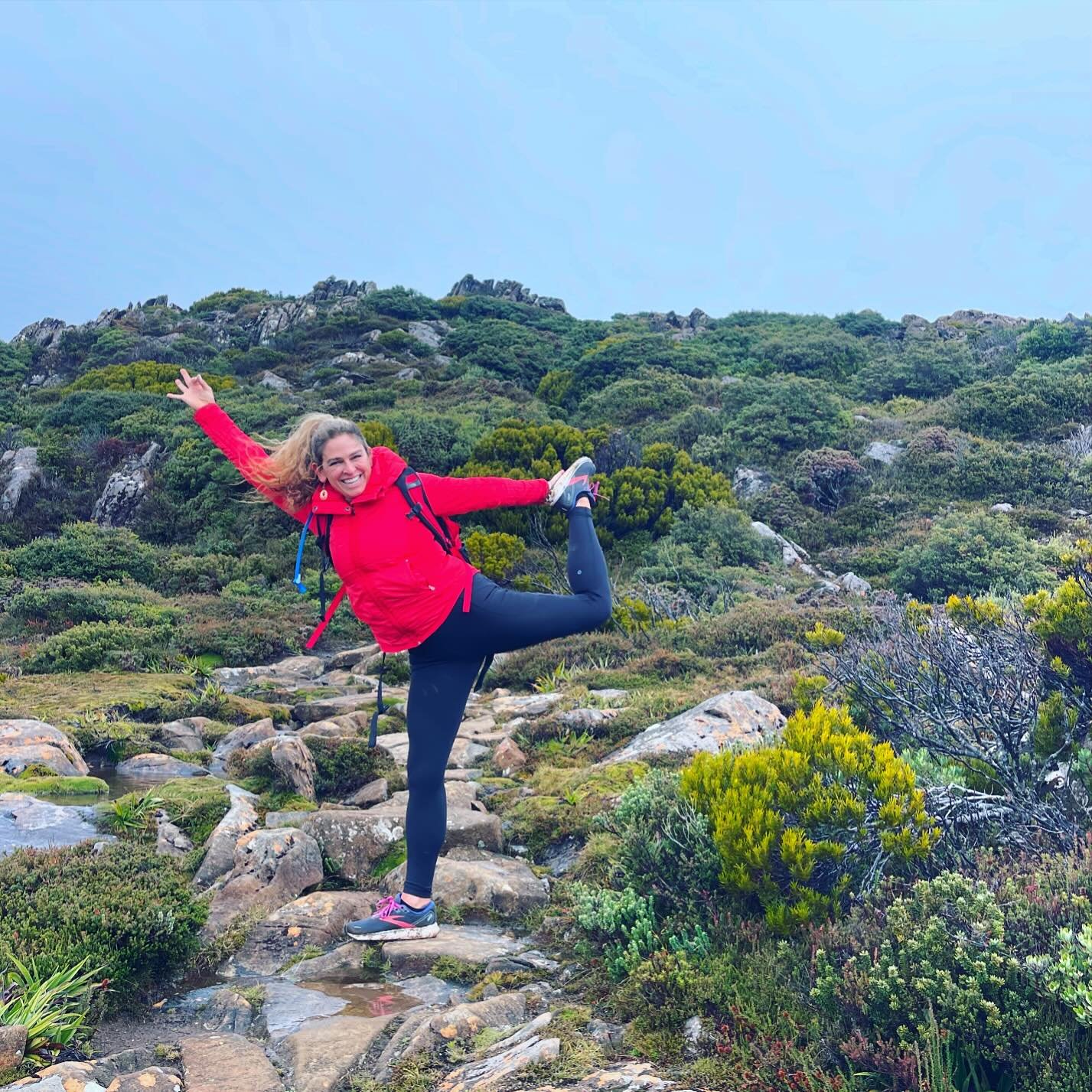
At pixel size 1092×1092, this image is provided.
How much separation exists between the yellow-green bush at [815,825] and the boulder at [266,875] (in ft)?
7.73

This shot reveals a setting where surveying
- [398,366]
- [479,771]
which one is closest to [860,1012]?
[479,771]

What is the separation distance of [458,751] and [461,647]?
13.7ft

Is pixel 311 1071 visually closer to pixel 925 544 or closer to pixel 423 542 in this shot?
pixel 423 542

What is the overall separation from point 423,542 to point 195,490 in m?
19.8

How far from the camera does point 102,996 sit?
3.39m

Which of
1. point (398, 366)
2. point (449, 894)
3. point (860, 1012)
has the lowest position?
point (449, 894)

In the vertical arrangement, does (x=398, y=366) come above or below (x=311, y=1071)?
above

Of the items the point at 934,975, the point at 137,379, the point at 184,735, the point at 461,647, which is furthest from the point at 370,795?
the point at 137,379

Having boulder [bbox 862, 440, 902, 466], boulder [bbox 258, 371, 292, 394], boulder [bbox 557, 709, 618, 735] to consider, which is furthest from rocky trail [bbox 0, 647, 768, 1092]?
boulder [bbox 258, 371, 292, 394]

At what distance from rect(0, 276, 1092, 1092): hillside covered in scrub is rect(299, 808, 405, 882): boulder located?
0.06 feet

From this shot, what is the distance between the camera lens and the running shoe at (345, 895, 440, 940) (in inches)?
159

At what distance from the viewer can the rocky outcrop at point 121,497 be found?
21.1 m

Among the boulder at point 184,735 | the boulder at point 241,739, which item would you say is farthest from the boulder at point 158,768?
the boulder at point 184,735

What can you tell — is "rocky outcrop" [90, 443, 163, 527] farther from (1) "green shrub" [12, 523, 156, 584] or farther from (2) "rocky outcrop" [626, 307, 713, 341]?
(2) "rocky outcrop" [626, 307, 713, 341]
